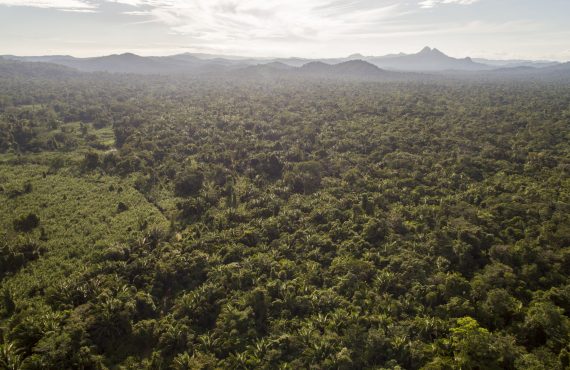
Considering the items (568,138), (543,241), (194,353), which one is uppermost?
(568,138)

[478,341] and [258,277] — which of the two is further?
[258,277]

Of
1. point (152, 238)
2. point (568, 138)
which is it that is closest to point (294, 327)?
point (152, 238)

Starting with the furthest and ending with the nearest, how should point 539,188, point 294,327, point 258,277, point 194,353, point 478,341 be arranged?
1. point 539,188
2. point 258,277
3. point 294,327
4. point 194,353
5. point 478,341

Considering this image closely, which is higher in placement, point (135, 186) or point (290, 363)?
point (135, 186)

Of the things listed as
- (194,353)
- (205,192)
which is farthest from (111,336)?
(205,192)

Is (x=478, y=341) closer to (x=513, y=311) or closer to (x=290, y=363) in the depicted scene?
A: (x=513, y=311)

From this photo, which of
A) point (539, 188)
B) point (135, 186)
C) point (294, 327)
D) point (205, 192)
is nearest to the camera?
point (294, 327)
